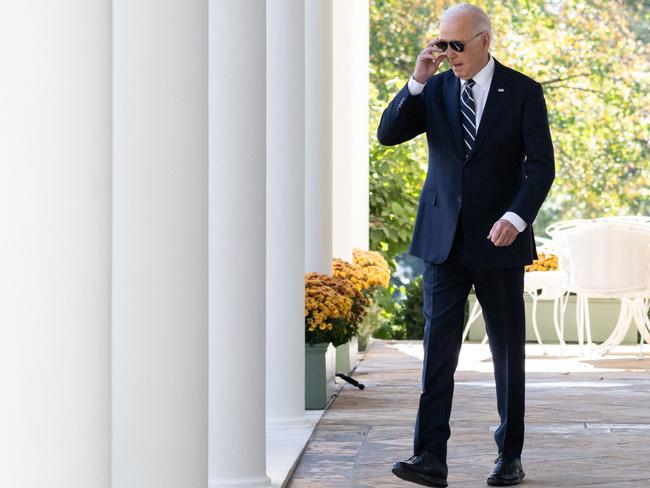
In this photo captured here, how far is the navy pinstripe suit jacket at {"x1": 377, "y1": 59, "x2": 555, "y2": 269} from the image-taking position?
4.46 meters

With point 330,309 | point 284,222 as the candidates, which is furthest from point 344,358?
point 284,222

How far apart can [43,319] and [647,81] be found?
2095cm

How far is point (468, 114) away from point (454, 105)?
0.21 feet

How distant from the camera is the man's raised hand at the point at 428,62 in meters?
4.40

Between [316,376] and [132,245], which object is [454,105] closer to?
[132,245]

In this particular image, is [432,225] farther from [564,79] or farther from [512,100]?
[564,79]

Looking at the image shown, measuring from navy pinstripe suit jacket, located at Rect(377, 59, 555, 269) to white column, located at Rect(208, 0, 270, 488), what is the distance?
621 millimetres

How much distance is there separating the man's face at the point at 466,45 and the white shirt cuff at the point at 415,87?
0.46ft

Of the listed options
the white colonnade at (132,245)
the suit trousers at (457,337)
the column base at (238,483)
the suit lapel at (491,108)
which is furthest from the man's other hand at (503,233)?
the column base at (238,483)

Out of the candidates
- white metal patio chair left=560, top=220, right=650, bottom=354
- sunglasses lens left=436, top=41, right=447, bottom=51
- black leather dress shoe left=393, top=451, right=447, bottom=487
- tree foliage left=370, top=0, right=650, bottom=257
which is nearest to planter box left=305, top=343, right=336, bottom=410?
black leather dress shoe left=393, top=451, right=447, bottom=487

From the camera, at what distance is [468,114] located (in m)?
4.56

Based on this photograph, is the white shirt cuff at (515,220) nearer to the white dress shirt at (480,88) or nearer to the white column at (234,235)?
the white dress shirt at (480,88)

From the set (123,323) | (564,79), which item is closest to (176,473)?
(123,323)

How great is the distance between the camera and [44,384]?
4.83ft
